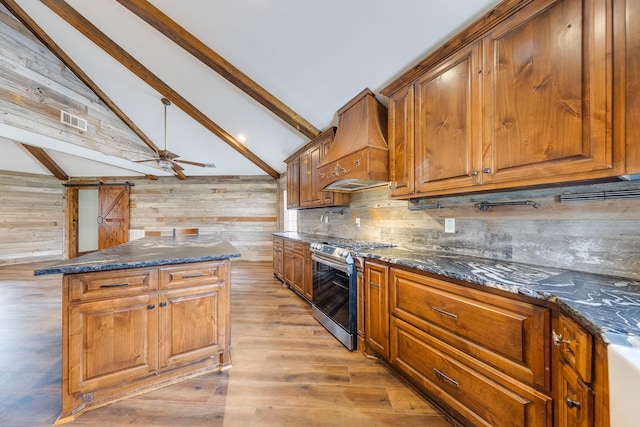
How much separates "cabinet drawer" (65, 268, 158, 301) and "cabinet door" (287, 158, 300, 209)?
9.29ft

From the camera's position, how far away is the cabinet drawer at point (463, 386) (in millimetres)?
1026

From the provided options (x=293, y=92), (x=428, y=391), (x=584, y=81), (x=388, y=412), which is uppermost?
(x=293, y=92)

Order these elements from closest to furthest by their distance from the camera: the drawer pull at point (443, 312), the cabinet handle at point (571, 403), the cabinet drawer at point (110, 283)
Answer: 1. the cabinet handle at point (571, 403)
2. the drawer pull at point (443, 312)
3. the cabinet drawer at point (110, 283)

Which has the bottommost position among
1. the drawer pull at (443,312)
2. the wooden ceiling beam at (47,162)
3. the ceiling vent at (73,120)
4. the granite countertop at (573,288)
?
the drawer pull at (443,312)

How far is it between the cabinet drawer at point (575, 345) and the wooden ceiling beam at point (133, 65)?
5.18m

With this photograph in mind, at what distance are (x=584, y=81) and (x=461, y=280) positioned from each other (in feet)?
3.48

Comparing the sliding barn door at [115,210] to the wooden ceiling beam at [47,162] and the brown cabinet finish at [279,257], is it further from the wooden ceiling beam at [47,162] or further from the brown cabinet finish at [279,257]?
the brown cabinet finish at [279,257]

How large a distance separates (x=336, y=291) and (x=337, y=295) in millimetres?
40

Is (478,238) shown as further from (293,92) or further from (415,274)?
(293,92)

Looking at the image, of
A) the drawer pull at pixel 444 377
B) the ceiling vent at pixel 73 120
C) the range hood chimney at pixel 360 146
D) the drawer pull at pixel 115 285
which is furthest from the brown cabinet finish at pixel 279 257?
the ceiling vent at pixel 73 120

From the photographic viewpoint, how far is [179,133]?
495cm

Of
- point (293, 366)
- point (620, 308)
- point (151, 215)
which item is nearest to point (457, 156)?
point (620, 308)

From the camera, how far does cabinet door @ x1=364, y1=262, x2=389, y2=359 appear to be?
1.80 m

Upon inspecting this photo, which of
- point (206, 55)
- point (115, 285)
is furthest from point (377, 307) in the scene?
point (206, 55)
